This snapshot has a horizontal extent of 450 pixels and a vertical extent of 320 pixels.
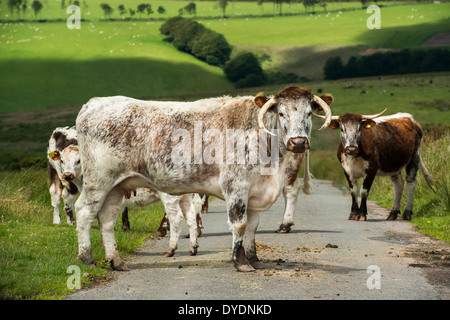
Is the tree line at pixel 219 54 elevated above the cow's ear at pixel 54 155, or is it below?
below

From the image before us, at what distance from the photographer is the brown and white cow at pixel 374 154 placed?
17516 millimetres

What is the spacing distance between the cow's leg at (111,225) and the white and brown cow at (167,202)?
0.30 metres

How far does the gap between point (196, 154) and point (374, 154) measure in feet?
28.9

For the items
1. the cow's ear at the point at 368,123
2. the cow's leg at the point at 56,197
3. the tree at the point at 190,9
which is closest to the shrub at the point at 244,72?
the tree at the point at 190,9

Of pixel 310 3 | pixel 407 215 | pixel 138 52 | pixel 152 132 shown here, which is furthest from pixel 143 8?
pixel 152 132

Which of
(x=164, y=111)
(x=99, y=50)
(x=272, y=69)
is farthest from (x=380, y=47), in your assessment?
(x=164, y=111)

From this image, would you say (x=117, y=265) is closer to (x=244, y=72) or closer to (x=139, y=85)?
(x=139, y=85)

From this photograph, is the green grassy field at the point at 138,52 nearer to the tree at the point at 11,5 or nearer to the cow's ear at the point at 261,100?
the tree at the point at 11,5

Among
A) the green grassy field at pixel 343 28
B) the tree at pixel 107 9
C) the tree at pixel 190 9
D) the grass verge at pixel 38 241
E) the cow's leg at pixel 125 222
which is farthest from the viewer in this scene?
the tree at pixel 190 9

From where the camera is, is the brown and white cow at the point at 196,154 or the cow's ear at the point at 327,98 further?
the cow's ear at the point at 327,98

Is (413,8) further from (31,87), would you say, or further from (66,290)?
(66,290)

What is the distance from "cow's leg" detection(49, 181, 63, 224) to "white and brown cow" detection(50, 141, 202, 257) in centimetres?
79

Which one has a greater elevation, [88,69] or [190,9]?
[190,9]

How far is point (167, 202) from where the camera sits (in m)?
11.8
